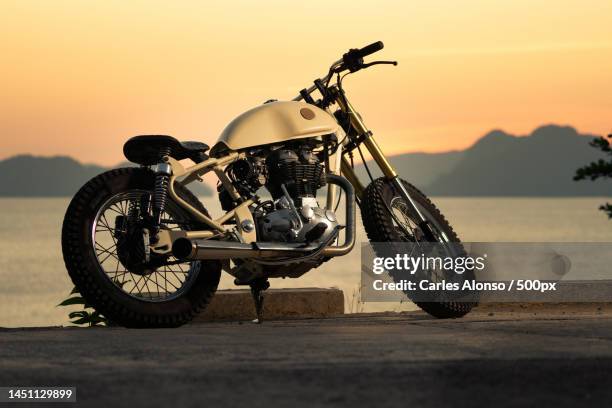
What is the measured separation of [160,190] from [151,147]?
1.20ft

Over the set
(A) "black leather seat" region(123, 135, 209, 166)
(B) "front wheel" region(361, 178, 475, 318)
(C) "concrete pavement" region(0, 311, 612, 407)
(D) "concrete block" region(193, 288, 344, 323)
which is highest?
(A) "black leather seat" region(123, 135, 209, 166)

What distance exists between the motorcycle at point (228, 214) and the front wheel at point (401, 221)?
0.05 ft

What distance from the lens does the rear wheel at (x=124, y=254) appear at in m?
8.23

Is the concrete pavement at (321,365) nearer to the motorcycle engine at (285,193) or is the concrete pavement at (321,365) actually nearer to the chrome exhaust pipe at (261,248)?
the chrome exhaust pipe at (261,248)

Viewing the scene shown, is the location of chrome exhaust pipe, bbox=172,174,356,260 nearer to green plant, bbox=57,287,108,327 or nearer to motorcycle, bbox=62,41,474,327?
motorcycle, bbox=62,41,474,327

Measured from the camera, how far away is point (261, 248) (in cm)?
856

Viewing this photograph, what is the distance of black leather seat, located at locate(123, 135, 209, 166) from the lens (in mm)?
8500

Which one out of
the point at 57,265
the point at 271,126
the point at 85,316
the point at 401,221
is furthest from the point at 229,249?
the point at 57,265

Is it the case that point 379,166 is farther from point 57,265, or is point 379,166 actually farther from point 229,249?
point 57,265

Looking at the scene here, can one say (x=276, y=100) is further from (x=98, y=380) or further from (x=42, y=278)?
(x=42, y=278)

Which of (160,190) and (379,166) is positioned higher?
(379,166)

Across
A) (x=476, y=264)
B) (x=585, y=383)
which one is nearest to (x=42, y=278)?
(x=476, y=264)

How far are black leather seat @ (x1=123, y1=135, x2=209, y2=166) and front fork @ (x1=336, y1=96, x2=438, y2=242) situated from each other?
5.24ft

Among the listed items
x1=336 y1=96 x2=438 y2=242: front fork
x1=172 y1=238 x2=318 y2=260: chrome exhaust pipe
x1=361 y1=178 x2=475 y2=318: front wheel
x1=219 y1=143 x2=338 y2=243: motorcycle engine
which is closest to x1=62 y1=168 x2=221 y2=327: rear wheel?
x1=172 y1=238 x2=318 y2=260: chrome exhaust pipe
